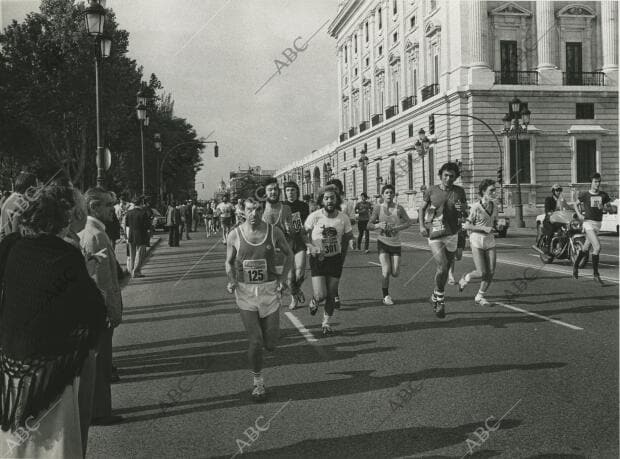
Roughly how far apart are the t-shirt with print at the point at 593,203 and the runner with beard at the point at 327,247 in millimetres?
5591

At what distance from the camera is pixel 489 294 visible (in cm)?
1117

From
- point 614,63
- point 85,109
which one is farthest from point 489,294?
point 614,63

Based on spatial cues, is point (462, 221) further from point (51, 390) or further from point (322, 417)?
point (51, 390)

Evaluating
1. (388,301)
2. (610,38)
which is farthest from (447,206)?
(610,38)

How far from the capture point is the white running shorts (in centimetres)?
562

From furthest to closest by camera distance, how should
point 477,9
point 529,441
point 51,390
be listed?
point 477,9, point 529,441, point 51,390

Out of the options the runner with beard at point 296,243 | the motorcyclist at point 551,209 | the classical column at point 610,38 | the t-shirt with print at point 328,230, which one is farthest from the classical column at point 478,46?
the t-shirt with print at point 328,230

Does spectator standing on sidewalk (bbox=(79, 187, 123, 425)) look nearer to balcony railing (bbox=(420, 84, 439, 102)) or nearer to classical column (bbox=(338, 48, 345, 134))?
balcony railing (bbox=(420, 84, 439, 102))

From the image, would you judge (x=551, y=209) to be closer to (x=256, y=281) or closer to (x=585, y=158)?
(x=256, y=281)

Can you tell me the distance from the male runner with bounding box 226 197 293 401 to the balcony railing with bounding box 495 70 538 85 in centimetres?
4054

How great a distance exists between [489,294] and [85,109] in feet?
98.9

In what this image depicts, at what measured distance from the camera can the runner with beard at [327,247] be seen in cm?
818

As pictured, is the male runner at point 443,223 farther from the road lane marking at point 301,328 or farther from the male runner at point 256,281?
the male runner at point 256,281

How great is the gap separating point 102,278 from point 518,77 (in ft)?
143
